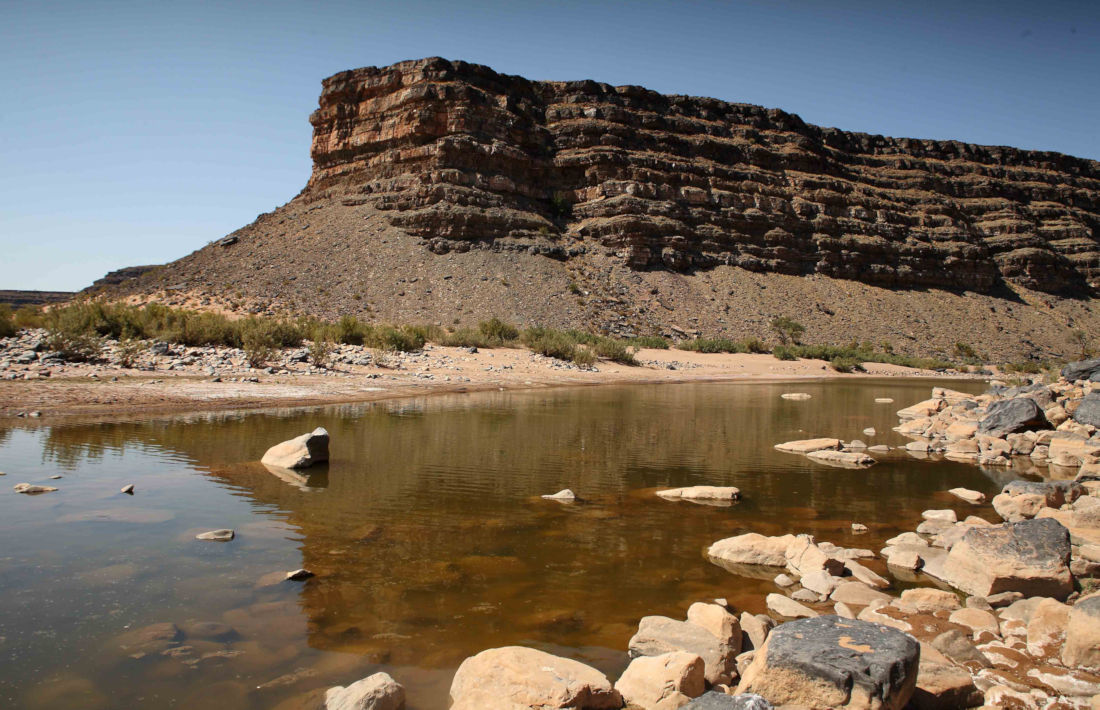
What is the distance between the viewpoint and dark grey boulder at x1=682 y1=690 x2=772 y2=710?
324 cm

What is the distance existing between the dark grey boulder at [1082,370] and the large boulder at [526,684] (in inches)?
760

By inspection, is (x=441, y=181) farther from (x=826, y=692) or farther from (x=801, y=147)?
(x=826, y=692)

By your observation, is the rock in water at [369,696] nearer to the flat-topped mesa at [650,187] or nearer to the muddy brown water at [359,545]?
the muddy brown water at [359,545]

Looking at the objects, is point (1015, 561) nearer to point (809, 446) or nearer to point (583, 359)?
point (809, 446)

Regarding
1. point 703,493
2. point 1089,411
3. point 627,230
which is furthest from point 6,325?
point 627,230

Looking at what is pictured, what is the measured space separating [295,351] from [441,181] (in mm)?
33404

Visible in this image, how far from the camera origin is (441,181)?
54.1 metres

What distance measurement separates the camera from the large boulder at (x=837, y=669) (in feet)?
11.7

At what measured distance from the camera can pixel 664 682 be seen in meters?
3.90

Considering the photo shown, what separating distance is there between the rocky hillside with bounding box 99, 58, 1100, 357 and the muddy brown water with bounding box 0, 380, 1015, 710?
31867 millimetres

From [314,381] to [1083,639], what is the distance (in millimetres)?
18959

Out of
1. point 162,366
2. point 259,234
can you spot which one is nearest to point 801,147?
point 259,234

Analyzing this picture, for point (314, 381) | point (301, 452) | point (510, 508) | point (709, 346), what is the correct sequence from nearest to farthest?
point (510, 508), point (301, 452), point (314, 381), point (709, 346)

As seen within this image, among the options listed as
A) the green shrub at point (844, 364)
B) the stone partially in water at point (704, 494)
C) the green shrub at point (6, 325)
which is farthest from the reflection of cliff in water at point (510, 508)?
the green shrub at point (844, 364)
